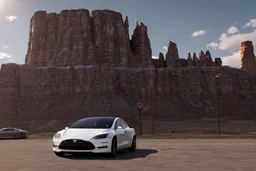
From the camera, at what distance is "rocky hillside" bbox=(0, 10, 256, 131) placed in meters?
88.6

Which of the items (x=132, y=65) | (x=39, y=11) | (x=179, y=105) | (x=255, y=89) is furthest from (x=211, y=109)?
(x=39, y=11)

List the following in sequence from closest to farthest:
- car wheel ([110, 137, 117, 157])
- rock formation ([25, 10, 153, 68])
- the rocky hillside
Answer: car wheel ([110, 137, 117, 157]) → the rocky hillside → rock formation ([25, 10, 153, 68])

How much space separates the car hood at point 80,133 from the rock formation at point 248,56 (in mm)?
129669

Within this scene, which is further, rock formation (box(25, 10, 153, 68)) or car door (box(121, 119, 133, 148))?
rock formation (box(25, 10, 153, 68))

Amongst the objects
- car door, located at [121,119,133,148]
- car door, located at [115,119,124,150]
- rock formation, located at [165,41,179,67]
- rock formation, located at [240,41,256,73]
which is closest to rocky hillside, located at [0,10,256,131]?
rock formation, located at [165,41,179,67]

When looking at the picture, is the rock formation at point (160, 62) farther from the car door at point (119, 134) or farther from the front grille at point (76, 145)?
the front grille at point (76, 145)

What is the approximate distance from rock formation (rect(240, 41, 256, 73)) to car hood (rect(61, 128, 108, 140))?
425ft

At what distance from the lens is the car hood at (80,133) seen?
12352 millimetres

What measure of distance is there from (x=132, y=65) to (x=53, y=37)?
2582cm

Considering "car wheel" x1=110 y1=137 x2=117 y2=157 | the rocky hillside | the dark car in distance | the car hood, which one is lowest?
the dark car in distance

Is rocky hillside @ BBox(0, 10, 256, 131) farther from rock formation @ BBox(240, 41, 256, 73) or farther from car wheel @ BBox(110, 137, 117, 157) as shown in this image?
car wheel @ BBox(110, 137, 117, 157)

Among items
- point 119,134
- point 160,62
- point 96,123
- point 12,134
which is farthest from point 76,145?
point 160,62

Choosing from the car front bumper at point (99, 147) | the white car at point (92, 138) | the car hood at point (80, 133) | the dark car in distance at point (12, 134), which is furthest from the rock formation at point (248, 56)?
the car front bumper at point (99, 147)

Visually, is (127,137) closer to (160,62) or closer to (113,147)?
(113,147)
